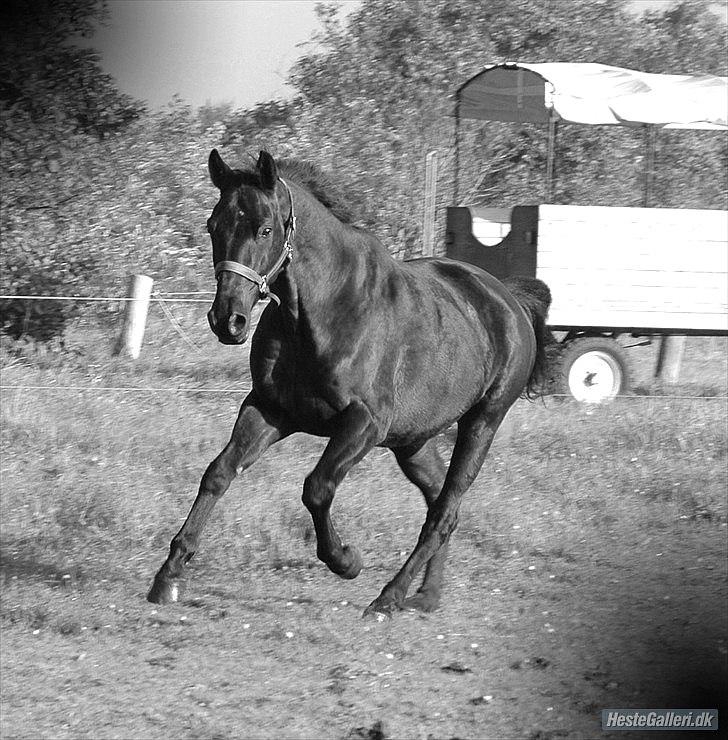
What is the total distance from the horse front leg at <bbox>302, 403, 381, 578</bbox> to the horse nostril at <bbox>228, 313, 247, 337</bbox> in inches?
26.4

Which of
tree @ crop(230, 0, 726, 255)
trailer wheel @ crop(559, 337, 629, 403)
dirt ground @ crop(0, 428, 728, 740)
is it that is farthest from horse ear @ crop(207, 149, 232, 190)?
tree @ crop(230, 0, 726, 255)

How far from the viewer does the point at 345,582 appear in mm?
6020

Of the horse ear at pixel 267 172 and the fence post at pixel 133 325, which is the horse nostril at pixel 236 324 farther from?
the fence post at pixel 133 325

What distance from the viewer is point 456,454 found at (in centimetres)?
574

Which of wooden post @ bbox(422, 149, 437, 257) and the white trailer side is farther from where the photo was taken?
wooden post @ bbox(422, 149, 437, 257)

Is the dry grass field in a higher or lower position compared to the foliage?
lower

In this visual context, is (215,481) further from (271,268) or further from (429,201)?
(429,201)

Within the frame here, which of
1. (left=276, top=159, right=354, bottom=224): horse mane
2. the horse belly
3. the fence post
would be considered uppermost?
(left=276, top=159, right=354, bottom=224): horse mane

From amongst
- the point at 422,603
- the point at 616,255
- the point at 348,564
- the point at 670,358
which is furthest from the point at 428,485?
the point at 670,358

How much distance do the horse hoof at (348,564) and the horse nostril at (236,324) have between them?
1.10m

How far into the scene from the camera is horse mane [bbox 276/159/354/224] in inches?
193

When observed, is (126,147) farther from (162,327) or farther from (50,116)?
(162,327)

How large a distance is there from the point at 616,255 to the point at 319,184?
6.18 meters

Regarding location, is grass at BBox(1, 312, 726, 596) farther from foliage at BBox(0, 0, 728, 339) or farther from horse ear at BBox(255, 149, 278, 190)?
horse ear at BBox(255, 149, 278, 190)
